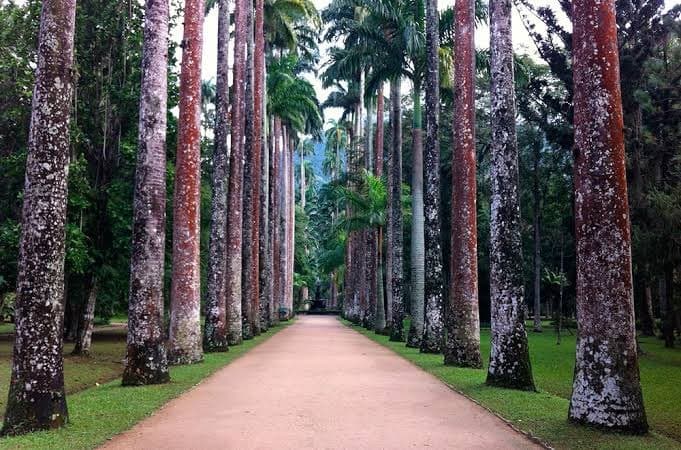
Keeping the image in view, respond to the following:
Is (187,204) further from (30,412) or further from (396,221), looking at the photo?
(396,221)

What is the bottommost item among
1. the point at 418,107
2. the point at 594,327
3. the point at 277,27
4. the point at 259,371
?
the point at 259,371

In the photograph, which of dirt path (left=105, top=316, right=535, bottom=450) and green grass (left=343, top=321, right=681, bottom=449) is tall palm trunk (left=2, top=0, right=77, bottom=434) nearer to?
dirt path (left=105, top=316, right=535, bottom=450)

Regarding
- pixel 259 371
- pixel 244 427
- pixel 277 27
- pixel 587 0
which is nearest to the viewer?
pixel 244 427

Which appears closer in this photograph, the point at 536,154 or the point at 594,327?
the point at 594,327

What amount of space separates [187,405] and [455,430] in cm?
403

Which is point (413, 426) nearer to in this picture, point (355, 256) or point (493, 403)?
point (493, 403)

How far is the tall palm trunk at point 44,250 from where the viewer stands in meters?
7.06

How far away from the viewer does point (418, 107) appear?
22.6 m

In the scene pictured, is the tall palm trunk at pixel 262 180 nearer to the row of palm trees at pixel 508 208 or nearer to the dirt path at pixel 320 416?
the row of palm trees at pixel 508 208

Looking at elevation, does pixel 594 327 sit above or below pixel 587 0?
below

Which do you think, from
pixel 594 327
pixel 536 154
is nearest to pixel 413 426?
pixel 594 327

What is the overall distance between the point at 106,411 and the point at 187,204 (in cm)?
648

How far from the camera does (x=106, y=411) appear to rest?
8.38 meters

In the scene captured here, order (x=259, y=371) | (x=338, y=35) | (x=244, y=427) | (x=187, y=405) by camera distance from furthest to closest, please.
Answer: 1. (x=338, y=35)
2. (x=259, y=371)
3. (x=187, y=405)
4. (x=244, y=427)
